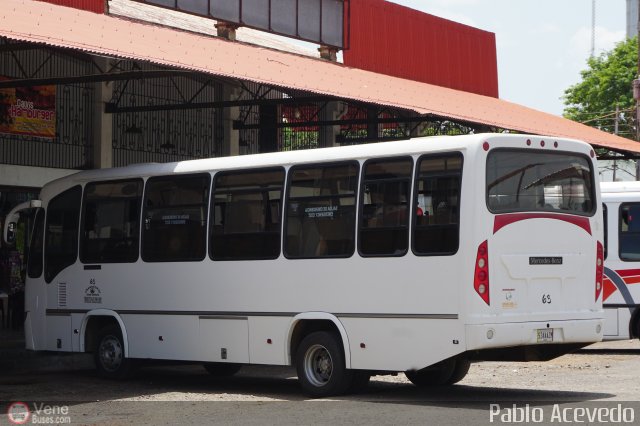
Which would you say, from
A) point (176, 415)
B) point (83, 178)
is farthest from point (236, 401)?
point (83, 178)

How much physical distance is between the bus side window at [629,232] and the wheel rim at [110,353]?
9.41 metres

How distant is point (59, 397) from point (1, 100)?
11941 mm

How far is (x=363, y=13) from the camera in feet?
113

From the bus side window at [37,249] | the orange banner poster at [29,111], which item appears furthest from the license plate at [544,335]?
the orange banner poster at [29,111]

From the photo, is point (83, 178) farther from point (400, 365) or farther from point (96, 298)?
point (400, 365)

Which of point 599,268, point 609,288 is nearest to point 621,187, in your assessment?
point 609,288

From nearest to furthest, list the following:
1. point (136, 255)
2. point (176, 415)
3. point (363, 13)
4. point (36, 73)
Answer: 1. point (176, 415)
2. point (136, 255)
3. point (36, 73)
4. point (363, 13)

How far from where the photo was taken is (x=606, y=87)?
255 feet

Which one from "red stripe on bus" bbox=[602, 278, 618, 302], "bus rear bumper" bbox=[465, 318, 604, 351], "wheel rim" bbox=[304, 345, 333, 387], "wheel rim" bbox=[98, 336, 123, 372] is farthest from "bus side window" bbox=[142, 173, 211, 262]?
"red stripe on bus" bbox=[602, 278, 618, 302]

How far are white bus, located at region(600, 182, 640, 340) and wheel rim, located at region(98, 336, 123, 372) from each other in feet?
28.8

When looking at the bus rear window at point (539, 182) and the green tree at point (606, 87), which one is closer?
the bus rear window at point (539, 182)

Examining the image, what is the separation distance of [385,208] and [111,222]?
4.79 meters

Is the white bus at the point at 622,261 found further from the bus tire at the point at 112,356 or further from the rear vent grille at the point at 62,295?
the rear vent grille at the point at 62,295

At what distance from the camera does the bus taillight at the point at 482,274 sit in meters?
13.3
